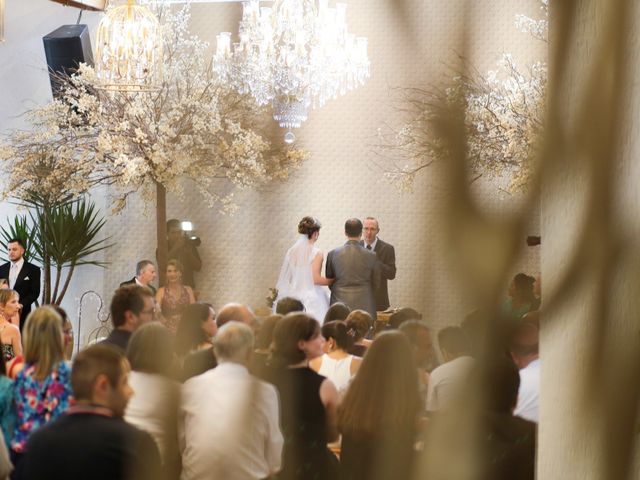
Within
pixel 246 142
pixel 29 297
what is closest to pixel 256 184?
pixel 246 142

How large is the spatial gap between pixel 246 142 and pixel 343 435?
12 cm

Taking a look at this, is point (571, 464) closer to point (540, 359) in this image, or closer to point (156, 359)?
point (540, 359)

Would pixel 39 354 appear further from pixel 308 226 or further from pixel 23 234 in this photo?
pixel 23 234

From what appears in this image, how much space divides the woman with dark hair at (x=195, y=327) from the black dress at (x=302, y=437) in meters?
0.04

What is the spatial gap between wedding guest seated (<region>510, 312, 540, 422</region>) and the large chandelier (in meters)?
0.11

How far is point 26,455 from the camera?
0.45 metres

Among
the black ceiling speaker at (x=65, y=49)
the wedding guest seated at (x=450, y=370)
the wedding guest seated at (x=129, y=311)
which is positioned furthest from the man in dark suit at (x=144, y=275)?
the black ceiling speaker at (x=65, y=49)

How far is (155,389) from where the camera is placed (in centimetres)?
39

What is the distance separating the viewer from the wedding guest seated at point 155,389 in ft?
1.25

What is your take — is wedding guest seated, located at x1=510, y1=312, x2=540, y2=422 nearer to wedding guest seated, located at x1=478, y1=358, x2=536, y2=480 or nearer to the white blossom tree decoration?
wedding guest seated, located at x1=478, y1=358, x2=536, y2=480

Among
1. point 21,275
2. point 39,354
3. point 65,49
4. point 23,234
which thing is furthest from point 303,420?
point 23,234

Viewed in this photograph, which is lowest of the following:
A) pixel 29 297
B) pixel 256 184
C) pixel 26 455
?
pixel 29 297

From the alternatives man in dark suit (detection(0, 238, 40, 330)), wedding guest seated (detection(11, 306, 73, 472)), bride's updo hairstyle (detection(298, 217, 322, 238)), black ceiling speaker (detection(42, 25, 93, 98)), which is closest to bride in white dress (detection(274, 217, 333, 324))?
bride's updo hairstyle (detection(298, 217, 322, 238))

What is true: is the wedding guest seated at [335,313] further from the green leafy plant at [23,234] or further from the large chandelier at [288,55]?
the green leafy plant at [23,234]
